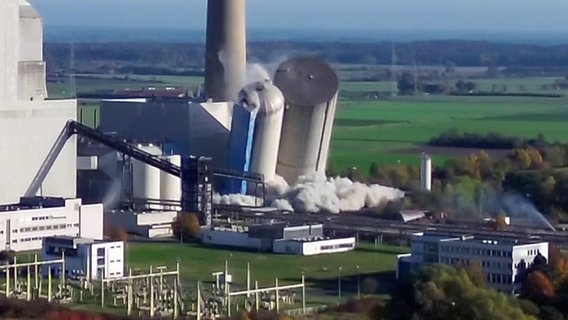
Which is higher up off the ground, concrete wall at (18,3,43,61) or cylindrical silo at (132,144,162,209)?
concrete wall at (18,3,43,61)

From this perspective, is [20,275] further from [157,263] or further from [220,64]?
[220,64]

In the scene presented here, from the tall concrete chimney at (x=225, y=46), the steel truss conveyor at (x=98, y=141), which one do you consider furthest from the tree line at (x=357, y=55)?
the steel truss conveyor at (x=98, y=141)

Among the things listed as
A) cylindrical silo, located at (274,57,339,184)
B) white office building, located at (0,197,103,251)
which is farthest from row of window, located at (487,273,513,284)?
cylindrical silo, located at (274,57,339,184)

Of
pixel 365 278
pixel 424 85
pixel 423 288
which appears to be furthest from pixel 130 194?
pixel 424 85

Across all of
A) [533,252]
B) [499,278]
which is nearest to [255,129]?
[533,252]

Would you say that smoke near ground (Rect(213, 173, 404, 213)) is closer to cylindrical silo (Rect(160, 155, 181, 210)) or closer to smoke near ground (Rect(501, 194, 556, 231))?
cylindrical silo (Rect(160, 155, 181, 210))
